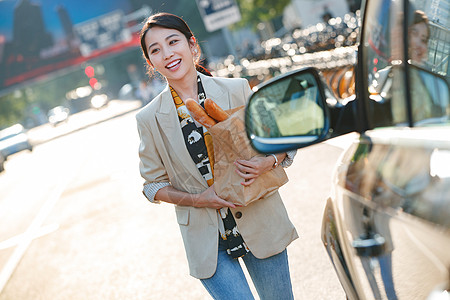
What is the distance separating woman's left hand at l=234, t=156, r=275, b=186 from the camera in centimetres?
207

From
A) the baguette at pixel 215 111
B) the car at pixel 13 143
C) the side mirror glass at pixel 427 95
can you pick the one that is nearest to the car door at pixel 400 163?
the side mirror glass at pixel 427 95

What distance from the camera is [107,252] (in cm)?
634

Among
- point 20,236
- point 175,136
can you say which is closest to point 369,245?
point 175,136

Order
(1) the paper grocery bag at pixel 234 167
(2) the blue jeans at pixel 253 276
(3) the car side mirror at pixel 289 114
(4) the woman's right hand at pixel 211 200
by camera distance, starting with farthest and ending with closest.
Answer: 1. (2) the blue jeans at pixel 253 276
2. (4) the woman's right hand at pixel 211 200
3. (1) the paper grocery bag at pixel 234 167
4. (3) the car side mirror at pixel 289 114

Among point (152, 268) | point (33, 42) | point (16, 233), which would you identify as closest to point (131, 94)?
point (33, 42)

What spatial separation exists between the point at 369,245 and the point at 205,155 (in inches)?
38.1

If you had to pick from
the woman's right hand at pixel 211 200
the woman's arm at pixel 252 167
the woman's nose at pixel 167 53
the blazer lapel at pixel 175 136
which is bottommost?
the woman's right hand at pixel 211 200

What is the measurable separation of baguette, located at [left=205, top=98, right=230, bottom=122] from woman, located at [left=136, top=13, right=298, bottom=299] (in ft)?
0.70

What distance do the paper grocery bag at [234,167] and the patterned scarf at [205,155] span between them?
0.53 feet

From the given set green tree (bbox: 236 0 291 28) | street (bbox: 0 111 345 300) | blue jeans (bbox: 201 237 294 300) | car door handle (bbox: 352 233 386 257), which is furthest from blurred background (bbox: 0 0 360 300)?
green tree (bbox: 236 0 291 28)

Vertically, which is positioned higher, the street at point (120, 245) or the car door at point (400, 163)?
the car door at point (400, 163)

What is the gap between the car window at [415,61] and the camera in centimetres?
146

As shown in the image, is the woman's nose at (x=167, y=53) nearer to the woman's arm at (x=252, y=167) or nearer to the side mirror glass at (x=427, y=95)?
the woman's arm at (x=252, y=167)

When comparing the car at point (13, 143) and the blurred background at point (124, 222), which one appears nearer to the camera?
the blurred background at point (124, 222)
